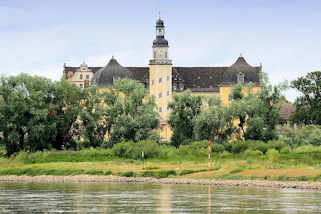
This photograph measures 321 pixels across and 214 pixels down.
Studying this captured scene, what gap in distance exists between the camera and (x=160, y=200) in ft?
108

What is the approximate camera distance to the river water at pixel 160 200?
2858cm

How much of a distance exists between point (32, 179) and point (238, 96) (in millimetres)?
44742

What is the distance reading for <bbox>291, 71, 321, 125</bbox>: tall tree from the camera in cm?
11362

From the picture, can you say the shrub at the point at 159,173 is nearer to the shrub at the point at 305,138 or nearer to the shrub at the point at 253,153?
the shrub at the point at 253,153

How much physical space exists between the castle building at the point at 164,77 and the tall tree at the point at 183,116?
1052 inches

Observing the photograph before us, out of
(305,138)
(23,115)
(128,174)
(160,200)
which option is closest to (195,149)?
(305,138)

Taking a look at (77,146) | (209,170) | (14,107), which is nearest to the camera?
(209,170)

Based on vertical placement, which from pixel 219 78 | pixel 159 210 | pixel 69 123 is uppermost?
pixel 219 78

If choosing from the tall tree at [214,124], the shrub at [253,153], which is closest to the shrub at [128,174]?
the shrub at [253,153]

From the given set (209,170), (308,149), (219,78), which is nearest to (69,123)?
(308,149)

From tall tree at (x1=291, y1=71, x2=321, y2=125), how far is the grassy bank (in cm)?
3798

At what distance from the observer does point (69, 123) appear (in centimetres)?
8994

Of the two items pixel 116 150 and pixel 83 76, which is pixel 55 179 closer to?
pixel 116 150

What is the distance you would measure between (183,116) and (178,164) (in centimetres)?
2945
